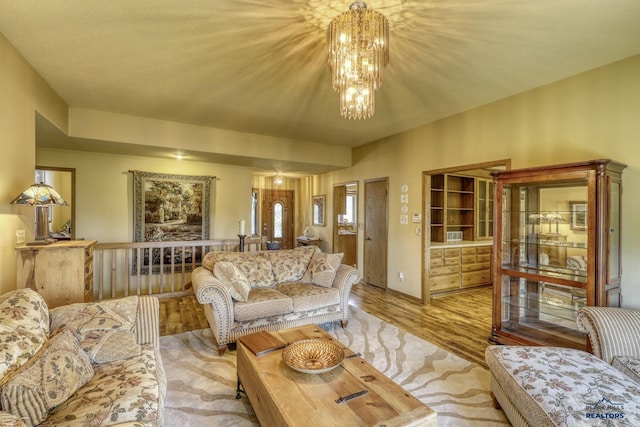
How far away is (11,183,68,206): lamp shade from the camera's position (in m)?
2.38

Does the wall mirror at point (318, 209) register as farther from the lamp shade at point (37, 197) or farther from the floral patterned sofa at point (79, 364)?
the floral patterned sofa at point (79, 364)

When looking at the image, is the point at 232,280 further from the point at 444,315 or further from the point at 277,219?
the point at 277,219

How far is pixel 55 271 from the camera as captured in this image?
103 inches

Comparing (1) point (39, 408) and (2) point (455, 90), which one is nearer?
(1) point (39, 408)

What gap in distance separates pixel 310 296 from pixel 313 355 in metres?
1.48

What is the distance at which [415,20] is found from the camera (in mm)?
2117

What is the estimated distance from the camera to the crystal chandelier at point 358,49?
1962mm

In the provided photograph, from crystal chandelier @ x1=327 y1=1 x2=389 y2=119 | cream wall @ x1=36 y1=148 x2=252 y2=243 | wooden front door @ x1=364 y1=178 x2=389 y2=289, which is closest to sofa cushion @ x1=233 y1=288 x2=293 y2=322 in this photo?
crystal chandelier @ x1=327 y1=1 x2=389 y2=119

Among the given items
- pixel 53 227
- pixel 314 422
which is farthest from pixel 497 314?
pixel 53 227

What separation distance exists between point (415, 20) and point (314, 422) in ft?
8.16

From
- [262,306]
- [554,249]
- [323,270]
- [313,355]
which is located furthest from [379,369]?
[554,249]

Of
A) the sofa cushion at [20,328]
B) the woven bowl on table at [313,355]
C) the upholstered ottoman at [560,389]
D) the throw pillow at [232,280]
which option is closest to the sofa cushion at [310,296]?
the throw pillow at [232,280]

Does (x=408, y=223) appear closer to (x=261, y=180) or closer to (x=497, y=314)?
(x=497, y=314)

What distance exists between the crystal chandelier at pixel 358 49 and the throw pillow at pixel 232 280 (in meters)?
2.09
